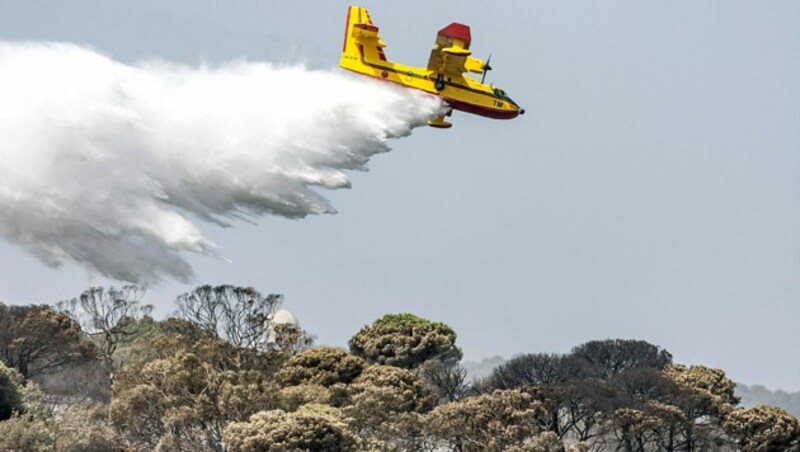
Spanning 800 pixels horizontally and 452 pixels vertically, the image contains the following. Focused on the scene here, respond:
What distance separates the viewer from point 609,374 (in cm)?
9056

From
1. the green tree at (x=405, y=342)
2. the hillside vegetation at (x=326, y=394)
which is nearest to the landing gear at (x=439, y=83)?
the hillside vegetation at (x=326, y=394)

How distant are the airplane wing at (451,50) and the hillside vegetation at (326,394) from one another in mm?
14090

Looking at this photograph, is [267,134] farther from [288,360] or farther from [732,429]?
[732,429]

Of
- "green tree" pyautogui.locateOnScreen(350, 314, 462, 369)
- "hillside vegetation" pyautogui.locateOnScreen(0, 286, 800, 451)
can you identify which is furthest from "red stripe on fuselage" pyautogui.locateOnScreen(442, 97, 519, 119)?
"green tree" pyautogui.locateOnScreen(350, 314, 462, 369)

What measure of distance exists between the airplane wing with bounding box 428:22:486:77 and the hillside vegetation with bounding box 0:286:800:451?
1409 centimetres

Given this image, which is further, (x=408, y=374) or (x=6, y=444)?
(x=408, y=374)

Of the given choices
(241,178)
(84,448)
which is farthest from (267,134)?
(84,448)

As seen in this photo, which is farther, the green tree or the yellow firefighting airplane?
the green tree

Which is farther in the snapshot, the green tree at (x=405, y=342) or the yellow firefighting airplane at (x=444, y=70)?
the green tree at (x=405, y=342)

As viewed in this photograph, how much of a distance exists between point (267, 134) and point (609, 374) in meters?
38.8

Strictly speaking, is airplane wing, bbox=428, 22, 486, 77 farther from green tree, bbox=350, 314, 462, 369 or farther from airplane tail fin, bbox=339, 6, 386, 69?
green tree, bbox=350, 314, 462, 369

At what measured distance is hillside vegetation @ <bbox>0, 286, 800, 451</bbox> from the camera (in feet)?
190

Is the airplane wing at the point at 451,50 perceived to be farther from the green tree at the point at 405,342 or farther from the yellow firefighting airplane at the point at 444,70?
the green tree at the point at 405,342

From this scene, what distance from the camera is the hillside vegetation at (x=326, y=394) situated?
5794 cm
